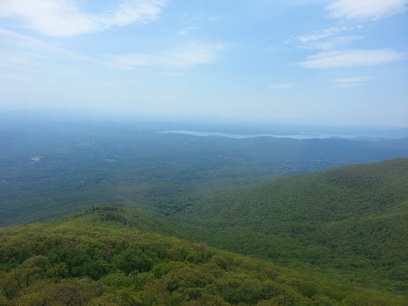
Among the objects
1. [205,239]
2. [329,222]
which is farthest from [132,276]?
[329,222]

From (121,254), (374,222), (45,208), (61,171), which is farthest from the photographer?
(61,171)

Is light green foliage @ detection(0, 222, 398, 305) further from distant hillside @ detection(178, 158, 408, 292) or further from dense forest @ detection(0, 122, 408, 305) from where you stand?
distant hillside @ detection(178, 158, 408, 292)

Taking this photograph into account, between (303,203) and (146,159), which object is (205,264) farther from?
(146,159)

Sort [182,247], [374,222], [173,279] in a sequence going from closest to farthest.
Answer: [173,279], [182,247], [374,222]

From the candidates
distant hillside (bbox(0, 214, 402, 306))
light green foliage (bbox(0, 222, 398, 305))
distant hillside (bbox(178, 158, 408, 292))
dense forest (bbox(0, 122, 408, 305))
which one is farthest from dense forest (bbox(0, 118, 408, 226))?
light green foliage (bbox(0, 222, 398, 305))

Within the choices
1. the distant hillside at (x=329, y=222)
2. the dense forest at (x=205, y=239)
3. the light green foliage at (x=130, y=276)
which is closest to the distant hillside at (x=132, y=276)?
the light green foliage at (x=130, y=276)

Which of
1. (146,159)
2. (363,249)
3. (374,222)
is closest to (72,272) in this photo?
(363,249)

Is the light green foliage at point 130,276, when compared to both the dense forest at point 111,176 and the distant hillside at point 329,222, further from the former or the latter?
the dense forest at point 111,176

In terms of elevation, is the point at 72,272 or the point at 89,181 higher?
the point at 72,272
